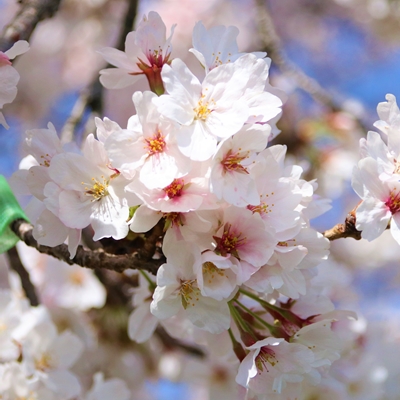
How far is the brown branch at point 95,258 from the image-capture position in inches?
30.7

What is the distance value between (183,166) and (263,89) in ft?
0.58

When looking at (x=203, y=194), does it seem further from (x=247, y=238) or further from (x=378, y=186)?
(x=378, y=186)

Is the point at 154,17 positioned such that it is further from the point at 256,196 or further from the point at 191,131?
the point at 256,196

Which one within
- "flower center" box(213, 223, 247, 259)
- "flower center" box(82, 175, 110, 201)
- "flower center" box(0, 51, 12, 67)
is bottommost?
"flower center" box(213, 223, 247, 259)

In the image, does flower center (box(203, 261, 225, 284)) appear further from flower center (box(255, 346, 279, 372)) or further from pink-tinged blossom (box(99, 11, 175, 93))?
pink-tinged blossom (box(99, 11, 175, 93))

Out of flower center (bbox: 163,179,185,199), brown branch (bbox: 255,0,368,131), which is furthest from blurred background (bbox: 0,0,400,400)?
flower center (bbox: 163,179,185,199)

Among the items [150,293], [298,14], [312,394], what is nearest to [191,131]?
[150,293]

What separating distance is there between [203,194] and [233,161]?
0.21 ft

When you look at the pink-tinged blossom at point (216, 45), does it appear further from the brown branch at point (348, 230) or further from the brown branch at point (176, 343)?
the brown branch at point (176, 343)

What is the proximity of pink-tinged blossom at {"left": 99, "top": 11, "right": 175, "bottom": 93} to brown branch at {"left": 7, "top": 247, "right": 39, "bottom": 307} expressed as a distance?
0.58 m

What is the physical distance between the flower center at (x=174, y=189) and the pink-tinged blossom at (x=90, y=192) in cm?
6

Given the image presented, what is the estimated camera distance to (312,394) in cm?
134

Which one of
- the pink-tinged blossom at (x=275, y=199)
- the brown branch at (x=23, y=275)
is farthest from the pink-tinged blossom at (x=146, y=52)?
the brown branch at (x=23, y=275)

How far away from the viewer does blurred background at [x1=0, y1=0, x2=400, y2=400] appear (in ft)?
5.98
